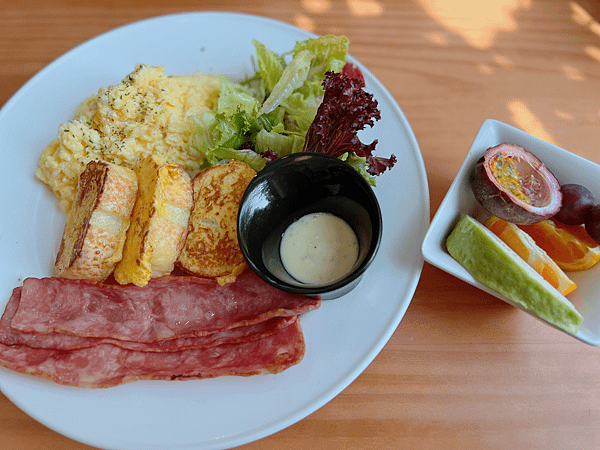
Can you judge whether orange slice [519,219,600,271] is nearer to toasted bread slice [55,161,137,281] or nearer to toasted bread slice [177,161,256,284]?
toasted bread slice [177,161,256,284]

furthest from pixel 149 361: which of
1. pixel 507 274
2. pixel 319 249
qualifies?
pixel 507 274

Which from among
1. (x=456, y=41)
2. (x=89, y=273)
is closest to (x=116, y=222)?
(x=89, y=273)

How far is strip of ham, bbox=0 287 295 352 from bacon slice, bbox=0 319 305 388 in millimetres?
26

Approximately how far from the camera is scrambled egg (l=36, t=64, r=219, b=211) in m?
2.13

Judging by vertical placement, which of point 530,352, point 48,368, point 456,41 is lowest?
point 530,352

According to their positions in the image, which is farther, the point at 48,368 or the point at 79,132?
the point at 79,132

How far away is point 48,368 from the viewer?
1.73 metres

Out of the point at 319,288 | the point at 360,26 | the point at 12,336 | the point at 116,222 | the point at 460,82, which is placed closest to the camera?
the point at 319,288

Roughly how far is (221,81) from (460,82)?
1.46m

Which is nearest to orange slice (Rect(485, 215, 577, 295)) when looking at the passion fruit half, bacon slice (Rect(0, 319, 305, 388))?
the passion fruit half

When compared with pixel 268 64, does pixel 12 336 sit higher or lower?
lower

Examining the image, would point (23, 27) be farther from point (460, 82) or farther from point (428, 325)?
point (428, 325)

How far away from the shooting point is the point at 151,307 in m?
1.87

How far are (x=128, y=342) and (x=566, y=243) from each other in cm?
192
